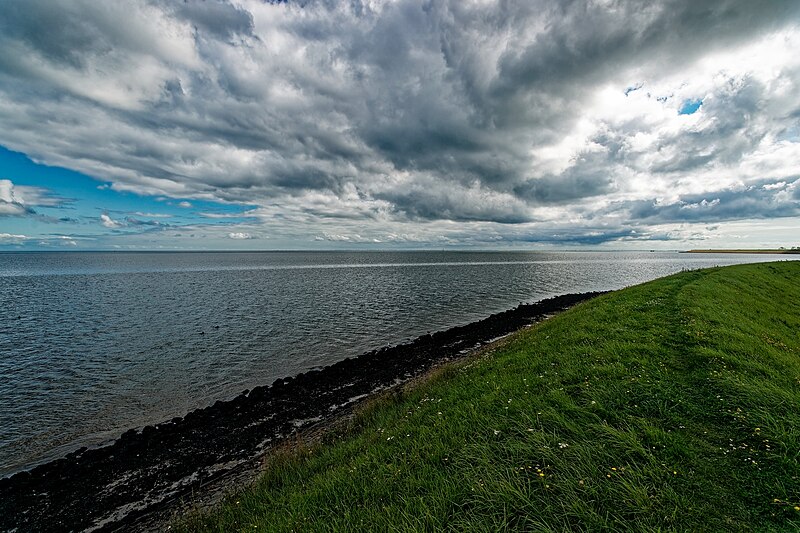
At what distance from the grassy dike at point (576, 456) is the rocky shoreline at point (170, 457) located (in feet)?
14.0

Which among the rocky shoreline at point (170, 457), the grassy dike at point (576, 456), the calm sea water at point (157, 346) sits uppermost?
the grassy dike at point (576, 456)

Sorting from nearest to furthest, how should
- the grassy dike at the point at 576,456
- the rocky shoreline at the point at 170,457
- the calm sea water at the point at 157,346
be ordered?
1. the grassy dike at the point at 576,456
2. the rocky shoreline at the point at 170,457
3. the calm sea water at the point at 157,346

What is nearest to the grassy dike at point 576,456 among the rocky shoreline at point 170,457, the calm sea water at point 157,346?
the rocky shoreline at point 170,457

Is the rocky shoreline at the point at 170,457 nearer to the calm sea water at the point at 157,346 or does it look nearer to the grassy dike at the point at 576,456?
the calm sea water at the point at 157,346

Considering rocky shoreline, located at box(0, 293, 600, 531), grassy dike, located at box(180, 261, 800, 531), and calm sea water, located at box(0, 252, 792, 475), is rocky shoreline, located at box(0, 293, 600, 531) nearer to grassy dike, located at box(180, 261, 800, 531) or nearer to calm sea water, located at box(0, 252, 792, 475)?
calm sea water, located at box(0, 252, 792, 475)

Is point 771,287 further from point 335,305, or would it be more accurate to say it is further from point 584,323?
point 335,305

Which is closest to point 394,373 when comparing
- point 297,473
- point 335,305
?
point 297,473

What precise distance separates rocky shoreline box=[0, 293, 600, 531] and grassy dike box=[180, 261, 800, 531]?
426 cm

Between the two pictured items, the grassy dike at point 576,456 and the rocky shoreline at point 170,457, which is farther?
the rocky shoreline at point 170,457

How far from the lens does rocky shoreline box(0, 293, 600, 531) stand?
1105 cm

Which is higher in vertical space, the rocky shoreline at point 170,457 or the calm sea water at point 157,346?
the rocky shoreline at point 170,457

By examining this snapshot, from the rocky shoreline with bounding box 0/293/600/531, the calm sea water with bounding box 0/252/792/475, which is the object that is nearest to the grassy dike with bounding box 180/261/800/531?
the rocky shoreline with bounding box 0/293/600/531

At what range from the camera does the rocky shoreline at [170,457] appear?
1105 centimetres

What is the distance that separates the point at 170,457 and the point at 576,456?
51.0 feet
